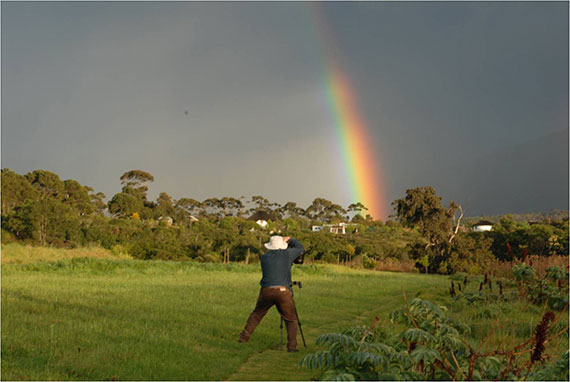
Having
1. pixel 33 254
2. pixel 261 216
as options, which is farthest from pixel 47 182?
pixel 261 216

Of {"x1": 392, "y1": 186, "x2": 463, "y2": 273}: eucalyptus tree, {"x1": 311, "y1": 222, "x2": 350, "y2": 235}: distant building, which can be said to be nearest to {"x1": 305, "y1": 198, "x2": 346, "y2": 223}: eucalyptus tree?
{"x1": 311, "y1": 222, "x2": 350, "y2": 235}: distant building

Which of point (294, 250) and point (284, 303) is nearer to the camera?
point (284, 303)

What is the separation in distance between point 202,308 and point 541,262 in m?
13.4

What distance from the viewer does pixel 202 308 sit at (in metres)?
14.1

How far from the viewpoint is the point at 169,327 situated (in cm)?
A: 1104

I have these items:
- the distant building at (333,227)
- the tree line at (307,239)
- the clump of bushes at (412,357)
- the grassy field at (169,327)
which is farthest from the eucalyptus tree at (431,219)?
the distant building at (333,227)

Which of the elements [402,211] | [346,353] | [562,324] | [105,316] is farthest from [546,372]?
[402,211]

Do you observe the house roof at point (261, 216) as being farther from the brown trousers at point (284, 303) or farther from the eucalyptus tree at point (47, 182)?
the brown trousers at point (284, 303)

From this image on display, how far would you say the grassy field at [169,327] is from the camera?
7816mm

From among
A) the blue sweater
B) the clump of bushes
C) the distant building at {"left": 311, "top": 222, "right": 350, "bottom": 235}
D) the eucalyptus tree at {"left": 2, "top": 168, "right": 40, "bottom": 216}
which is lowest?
the clump of bushes

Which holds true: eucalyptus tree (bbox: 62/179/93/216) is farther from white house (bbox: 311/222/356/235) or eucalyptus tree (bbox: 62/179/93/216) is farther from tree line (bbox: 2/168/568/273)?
white house (bbox: 311/222/356/235)

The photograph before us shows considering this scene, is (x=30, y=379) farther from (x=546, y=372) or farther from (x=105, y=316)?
(x=546, y=372)

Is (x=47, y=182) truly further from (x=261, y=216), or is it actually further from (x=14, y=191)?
(x=261, y=216)

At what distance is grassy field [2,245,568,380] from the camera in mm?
7816
